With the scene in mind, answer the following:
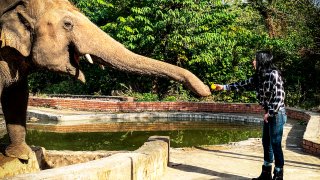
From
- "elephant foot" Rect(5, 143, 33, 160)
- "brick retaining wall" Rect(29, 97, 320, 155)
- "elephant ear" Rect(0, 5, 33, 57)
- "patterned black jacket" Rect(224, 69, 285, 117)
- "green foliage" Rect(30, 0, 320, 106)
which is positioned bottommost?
"elephant foot" Rect(5, 143, 33, 160)

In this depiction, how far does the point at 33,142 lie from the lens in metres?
12.1

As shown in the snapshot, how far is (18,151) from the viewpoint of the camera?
565 cm

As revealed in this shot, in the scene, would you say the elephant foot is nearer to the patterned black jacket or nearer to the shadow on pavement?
the shadow on pavement

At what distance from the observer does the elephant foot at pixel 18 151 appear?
18.4 feet

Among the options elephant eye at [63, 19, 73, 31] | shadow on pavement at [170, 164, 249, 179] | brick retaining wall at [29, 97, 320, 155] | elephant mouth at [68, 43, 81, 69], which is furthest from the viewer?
brick retaining wall at [29, 97, 320, 155]

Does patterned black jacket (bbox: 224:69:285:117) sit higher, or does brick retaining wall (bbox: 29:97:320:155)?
patterned black jacket (bbox: 224:69:285:117)

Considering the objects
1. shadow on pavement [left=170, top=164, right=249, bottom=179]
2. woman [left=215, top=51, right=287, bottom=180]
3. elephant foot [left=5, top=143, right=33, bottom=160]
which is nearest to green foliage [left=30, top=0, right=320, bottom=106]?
shadow on pavement [left=170, top=164, right=249, bottom=179]

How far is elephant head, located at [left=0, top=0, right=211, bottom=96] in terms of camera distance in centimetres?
446

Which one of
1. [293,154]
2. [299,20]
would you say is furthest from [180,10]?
[293,154]

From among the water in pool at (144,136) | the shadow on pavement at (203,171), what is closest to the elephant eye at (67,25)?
the shadow on pavement at (203,171)

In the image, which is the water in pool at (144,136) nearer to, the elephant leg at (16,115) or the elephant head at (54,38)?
the elephant leg at (16,115)

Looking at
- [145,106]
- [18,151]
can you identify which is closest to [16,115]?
[18,151]

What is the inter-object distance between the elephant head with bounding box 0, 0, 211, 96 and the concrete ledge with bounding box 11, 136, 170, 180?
990 mm

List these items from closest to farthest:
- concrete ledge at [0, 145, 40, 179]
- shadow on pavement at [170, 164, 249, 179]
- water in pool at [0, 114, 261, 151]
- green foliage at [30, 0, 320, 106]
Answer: concrete ledge at [0, 145, 40, 179] < shadow on pavement at [170, 164, 249, 179] < water in pool at [0, 114, 261, 151] < green foliage at [30, 0, 320, 106]
